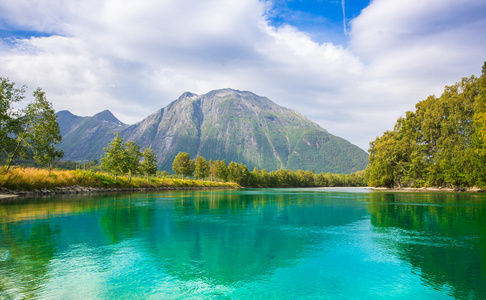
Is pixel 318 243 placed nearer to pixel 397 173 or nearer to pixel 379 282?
pixel 379 282

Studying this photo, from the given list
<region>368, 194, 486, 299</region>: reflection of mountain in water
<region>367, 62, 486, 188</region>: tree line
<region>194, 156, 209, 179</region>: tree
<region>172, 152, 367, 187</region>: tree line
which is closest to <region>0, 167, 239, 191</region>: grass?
<region>172, 152, 367, 187</region>: tree line

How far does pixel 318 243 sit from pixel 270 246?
8.09ft

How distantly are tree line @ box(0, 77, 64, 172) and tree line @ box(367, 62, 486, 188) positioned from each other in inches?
2741

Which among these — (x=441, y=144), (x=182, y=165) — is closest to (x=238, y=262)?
(x=441, y=144)

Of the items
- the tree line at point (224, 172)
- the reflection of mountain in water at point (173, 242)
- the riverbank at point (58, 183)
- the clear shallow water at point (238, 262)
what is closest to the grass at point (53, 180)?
the riverbank at point (58, 183)

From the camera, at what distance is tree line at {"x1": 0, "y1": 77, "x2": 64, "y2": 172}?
3894 cm

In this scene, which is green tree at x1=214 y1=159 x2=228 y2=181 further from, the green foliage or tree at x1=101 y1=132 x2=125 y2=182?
tree at x1=101 y1=132 x2=125 y2=182

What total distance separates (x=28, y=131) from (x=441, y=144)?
84.6 metres

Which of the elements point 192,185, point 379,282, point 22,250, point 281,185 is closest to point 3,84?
point 22,250

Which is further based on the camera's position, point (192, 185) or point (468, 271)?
point (192, 185)

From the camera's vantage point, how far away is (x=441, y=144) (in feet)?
216

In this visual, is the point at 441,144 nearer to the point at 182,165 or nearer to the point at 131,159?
the point at 131,159

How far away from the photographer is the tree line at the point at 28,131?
38.9 m

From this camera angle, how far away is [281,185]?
198 meters
